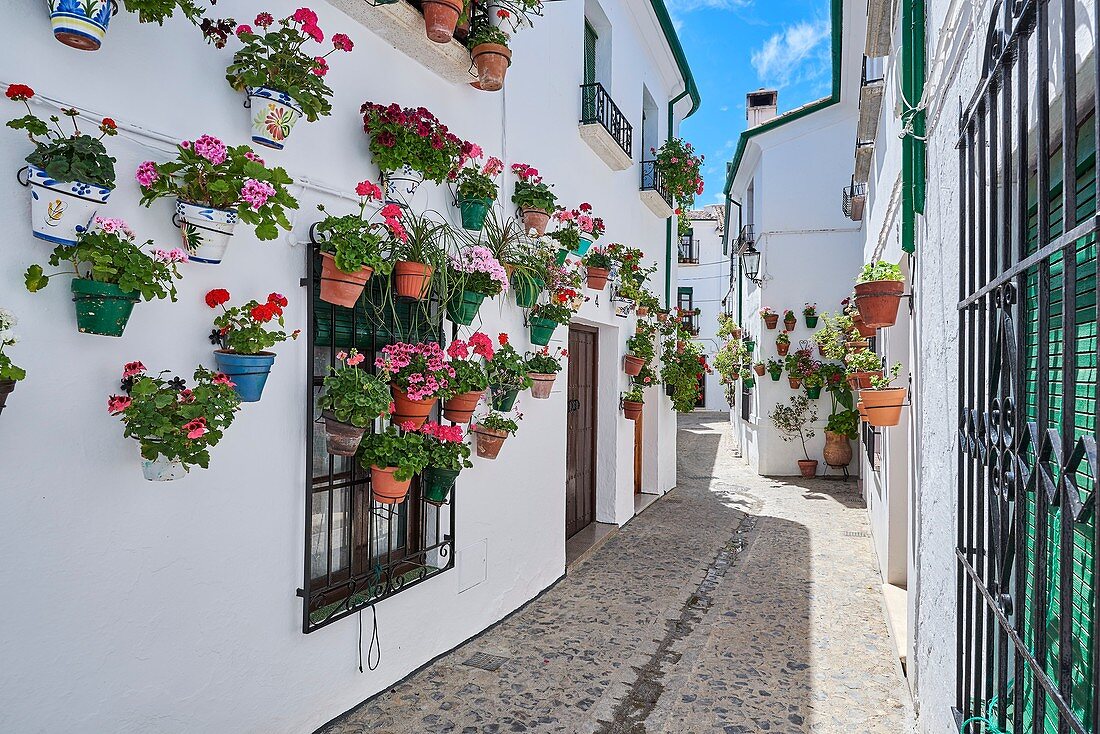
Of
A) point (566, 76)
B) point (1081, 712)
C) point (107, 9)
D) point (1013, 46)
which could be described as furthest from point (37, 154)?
point (566, 76)

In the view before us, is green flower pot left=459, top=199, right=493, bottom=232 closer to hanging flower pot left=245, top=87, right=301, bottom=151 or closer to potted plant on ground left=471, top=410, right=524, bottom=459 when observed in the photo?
potted plant on ground left=471, top=410, right=524, bottom=459

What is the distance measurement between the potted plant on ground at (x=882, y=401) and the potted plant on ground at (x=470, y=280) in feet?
8.94

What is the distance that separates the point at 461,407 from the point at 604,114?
4.01 metres

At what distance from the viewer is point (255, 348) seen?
2.68m

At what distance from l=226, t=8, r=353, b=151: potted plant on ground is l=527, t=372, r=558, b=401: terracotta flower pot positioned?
2579mm

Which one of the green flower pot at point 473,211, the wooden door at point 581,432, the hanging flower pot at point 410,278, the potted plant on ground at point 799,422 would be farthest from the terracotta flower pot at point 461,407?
the potted plant on ground at point 799,422

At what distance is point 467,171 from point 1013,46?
315 cm

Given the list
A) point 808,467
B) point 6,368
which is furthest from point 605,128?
point 808,467

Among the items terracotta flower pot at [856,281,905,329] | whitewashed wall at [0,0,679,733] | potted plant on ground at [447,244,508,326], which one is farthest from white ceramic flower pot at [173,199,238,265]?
terracotta flower pot at [856,281,905,329]

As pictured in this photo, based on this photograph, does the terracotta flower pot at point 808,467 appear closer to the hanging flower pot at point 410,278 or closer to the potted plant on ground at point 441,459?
the potted plant on ground at point 441,459

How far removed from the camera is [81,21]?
7.03ft

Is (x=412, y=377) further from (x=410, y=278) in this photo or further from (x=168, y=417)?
(x=168, y=417)

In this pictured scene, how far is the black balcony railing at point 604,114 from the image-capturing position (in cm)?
635

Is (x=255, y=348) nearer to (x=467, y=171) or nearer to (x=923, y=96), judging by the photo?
(x=467, y=171)
